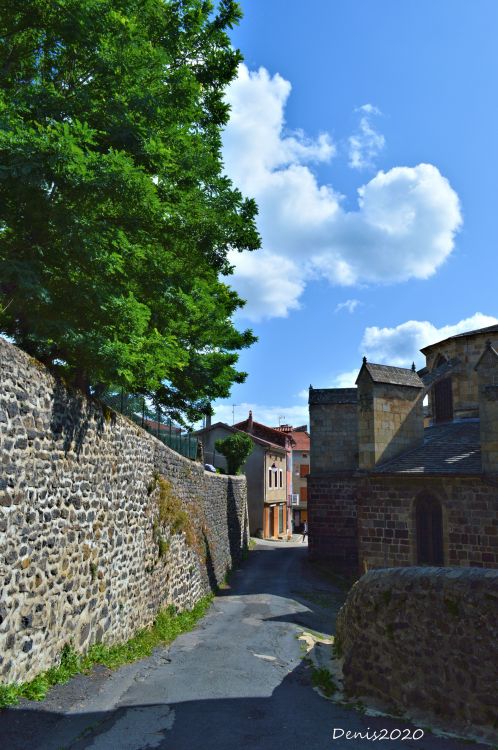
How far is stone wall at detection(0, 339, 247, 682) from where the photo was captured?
6.64 metres

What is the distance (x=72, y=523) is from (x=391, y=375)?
15.8 meters

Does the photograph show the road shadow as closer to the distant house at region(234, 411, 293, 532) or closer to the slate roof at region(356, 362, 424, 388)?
the slate roof at region(356, 362, 424, 388)

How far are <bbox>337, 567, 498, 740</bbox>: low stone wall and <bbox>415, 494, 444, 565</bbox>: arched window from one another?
32.8ft

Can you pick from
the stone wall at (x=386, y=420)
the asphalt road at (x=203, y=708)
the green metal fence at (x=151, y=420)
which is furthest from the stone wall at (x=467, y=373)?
the asphalt road at (x=203, y=708)

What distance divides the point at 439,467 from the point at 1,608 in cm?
1473

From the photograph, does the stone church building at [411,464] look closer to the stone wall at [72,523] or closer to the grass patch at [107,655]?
the grass patch at [107,655]

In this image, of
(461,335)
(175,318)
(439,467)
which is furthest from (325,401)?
(175,318)

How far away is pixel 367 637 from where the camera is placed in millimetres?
8109

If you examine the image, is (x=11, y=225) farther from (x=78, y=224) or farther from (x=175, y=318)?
(x=175, y=318)

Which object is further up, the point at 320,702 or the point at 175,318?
the point at 175,318

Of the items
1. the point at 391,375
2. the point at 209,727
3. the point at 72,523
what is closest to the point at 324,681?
the point at 209,727

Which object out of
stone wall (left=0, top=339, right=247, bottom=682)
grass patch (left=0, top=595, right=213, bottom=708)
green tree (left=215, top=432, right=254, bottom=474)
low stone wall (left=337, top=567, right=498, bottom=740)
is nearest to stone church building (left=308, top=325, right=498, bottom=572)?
green tree (left=215, top=432, right=254, bottom=474)

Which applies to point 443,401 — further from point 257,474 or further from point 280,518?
point 280,518

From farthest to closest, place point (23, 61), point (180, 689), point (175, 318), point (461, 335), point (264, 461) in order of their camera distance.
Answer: point (264, 461), point (461, 335), point (175, 318), point (23, 61), point (180, 689)
